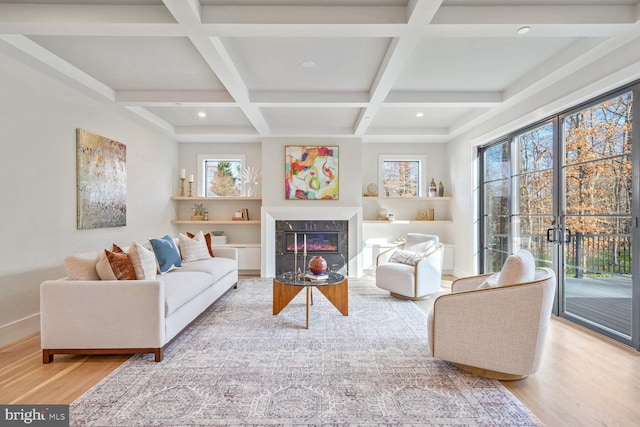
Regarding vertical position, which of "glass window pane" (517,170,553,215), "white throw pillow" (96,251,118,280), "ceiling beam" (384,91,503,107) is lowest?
"white throw pillow" (96,251,118,280)

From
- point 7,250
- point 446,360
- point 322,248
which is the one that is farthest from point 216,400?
point 322,248

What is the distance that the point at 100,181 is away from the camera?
4020 mm

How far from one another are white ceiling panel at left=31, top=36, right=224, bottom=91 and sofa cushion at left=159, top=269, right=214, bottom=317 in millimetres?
2091

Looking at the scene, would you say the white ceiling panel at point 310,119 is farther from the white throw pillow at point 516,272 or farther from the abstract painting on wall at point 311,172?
the white throw pillow at point 516,272

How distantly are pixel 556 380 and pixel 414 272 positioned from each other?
2066mm

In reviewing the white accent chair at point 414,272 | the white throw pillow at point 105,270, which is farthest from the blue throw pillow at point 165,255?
the white accent chair at point 414,272

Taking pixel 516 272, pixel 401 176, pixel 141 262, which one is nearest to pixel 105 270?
pixel 141 262

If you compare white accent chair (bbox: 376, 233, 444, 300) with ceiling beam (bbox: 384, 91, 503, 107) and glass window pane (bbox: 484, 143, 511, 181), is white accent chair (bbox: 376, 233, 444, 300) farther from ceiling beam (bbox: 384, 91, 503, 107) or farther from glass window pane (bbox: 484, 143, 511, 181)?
ceiling beam (bbox: 384, 91, 503, 107)

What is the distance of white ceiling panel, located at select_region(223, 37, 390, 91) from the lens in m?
2.83

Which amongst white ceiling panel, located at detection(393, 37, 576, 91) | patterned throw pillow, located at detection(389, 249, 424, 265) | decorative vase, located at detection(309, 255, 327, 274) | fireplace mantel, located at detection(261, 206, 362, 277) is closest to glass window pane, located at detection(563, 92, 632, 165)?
white ceiling panel, located at detection(393, 37, 576, 91)

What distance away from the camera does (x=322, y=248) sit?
595cm

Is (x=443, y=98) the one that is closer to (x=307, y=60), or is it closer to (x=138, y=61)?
(x=307, y=60)

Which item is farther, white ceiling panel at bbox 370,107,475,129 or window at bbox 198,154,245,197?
window at bbox 198,154,245,197

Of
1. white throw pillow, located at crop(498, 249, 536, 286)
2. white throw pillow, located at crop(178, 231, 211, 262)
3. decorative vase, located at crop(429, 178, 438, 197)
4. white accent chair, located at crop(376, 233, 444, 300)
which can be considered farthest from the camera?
decorative vase, located at crop(429, 178, 438, 197)
